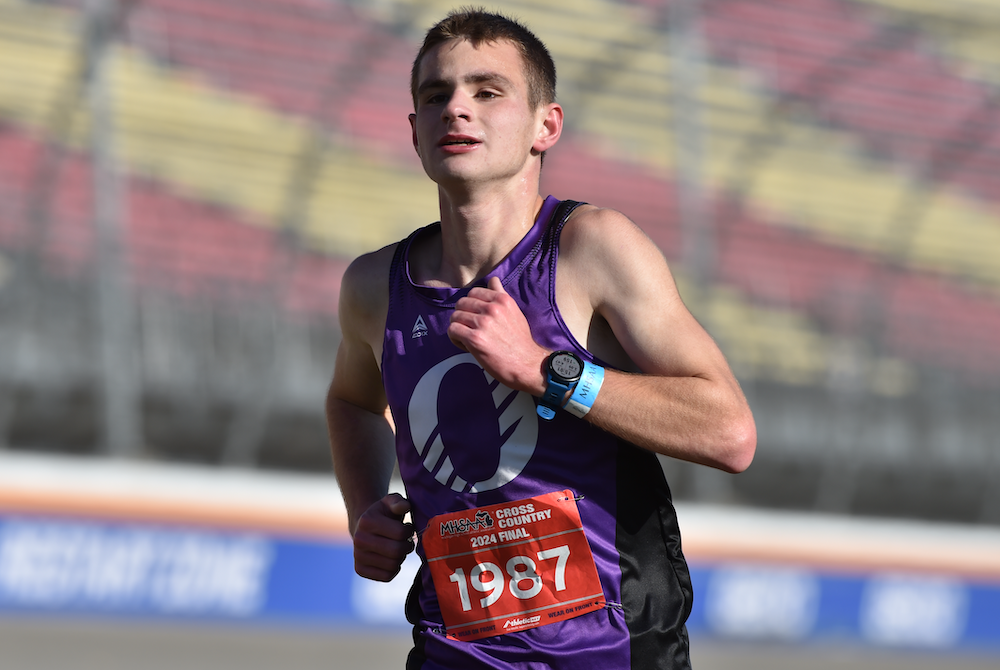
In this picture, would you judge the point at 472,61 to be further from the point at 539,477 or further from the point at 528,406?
the point at 539,477

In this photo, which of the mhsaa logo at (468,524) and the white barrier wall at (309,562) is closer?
the mhsaa logo at (468,524)

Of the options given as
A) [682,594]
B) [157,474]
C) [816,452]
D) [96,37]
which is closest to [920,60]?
[816,452]

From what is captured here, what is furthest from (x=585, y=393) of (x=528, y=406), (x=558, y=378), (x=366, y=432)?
(x=366, y=432)

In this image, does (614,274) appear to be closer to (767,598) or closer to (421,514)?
(421,514)

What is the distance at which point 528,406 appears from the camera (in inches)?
84.8

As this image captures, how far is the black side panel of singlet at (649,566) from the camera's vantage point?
2139 millimetres

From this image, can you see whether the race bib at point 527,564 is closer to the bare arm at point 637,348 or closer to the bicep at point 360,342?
the bare arm at point 637,348

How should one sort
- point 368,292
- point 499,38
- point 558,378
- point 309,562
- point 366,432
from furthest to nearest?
point 309,562, point 366,432, point 368,292, point 499,38, point 558,378

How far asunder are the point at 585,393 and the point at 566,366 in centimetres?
6

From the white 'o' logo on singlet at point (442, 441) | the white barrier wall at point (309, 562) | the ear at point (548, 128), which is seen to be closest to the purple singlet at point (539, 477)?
the white 'o' logo on singlet at point (442, 441)

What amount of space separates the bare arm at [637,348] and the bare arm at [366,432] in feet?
1.31

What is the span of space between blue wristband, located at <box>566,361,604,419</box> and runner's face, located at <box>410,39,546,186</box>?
0.46 metres

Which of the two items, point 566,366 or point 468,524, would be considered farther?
point 468,524

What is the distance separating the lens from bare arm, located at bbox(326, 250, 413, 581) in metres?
2.24
